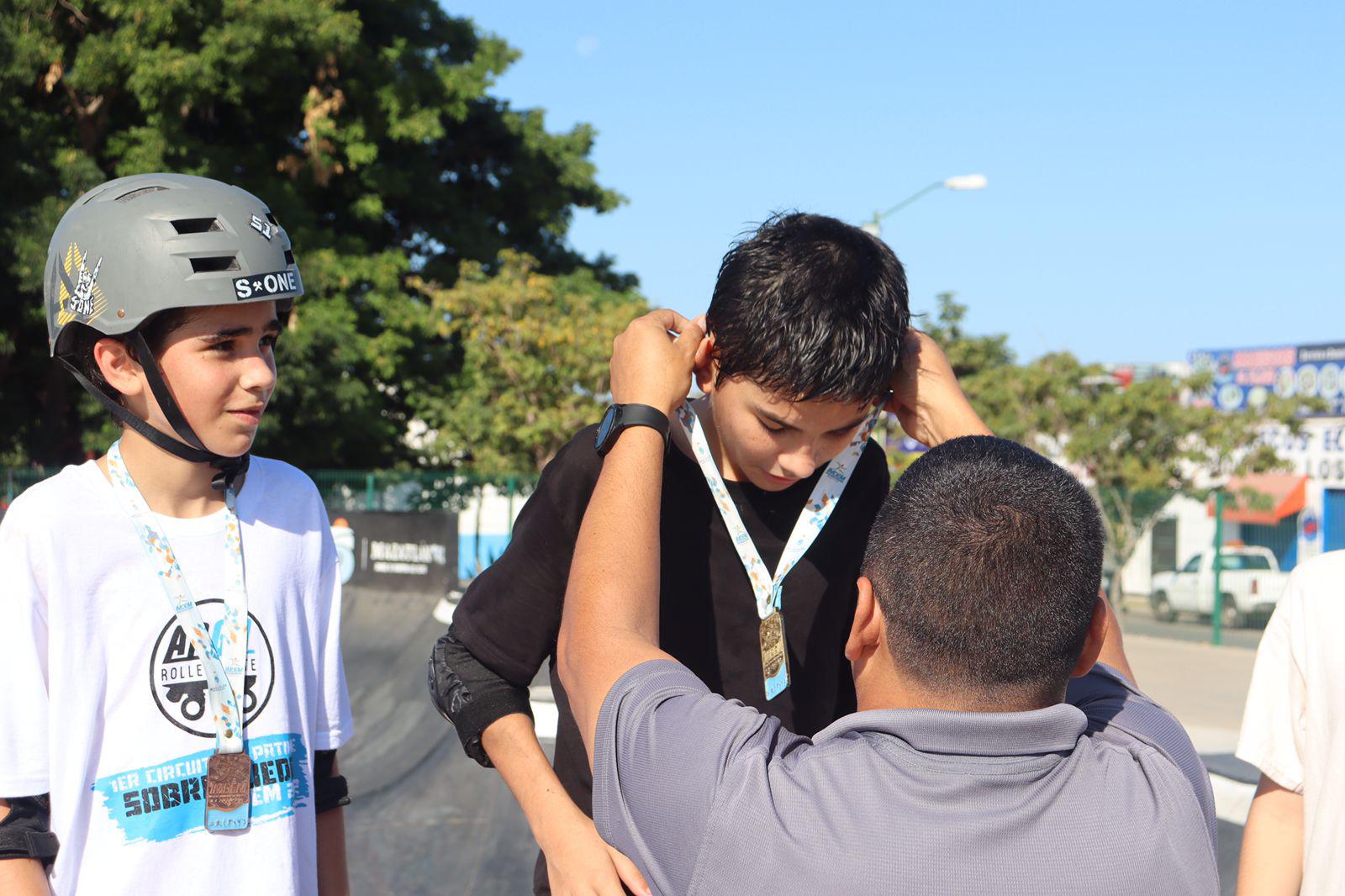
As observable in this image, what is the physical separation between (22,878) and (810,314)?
1599mm

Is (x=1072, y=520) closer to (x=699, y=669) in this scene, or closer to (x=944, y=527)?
(x=944, y=527)

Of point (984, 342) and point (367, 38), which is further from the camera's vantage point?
point (984, 342)

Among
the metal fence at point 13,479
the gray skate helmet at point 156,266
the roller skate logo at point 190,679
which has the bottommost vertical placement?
the metal fence at point 13,479

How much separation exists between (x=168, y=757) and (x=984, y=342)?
34871 mm

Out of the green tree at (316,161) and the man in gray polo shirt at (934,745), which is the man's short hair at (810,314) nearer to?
the man in gray polo shirt at (934,745)

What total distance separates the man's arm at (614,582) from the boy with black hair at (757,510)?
6.2 inches

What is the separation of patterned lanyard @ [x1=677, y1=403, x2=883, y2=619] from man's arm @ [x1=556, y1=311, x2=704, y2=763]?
9.9 inches

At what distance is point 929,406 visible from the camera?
2.17 meters

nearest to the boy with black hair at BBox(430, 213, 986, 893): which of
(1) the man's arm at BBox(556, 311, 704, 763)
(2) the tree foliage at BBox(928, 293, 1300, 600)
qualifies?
(1) the man's arm at BBox(556, 311, 704, 763)

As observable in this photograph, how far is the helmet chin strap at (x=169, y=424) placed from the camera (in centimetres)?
224

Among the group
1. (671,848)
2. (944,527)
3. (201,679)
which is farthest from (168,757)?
(944,527)

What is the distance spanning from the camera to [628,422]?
1.85 metres

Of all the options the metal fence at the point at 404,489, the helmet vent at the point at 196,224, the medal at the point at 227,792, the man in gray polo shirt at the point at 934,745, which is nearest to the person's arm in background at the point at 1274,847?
the man in gray polo shirt at the point at 934,745

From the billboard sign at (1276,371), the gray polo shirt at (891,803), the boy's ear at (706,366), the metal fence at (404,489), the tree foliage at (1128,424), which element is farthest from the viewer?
the billboard sign at (1276,371)
